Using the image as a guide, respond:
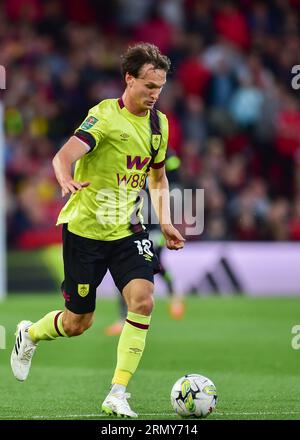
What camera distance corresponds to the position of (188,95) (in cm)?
1767

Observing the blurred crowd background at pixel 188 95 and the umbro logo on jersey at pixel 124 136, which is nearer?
the umbro logo on jersey at pixel 124 136

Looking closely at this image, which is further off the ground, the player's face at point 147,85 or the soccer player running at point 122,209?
the player's face at point 147,85

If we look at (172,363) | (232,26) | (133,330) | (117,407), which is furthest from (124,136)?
(232,26)

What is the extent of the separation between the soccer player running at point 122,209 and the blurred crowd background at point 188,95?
878cm

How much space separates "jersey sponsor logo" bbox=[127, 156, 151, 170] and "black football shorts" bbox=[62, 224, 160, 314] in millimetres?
441

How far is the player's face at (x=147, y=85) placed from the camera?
6980mm

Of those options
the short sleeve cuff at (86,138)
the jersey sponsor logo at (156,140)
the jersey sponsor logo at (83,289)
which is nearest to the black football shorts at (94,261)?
the jersey sponsor logo at (83,289)

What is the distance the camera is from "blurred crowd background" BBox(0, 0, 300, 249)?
1642 centimetres

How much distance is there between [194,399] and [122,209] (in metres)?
1.36

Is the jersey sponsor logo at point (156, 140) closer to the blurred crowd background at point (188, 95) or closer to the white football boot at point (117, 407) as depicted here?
the white football boot at point (117, 407)

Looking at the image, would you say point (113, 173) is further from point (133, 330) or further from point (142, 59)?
point (133, 330)

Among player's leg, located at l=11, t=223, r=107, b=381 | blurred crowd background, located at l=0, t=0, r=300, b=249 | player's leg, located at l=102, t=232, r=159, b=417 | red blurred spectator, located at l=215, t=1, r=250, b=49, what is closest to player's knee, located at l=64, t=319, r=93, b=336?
player's leg, located at l=11, t=223, r=107, b=381

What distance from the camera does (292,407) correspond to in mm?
7020

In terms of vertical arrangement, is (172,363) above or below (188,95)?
below
